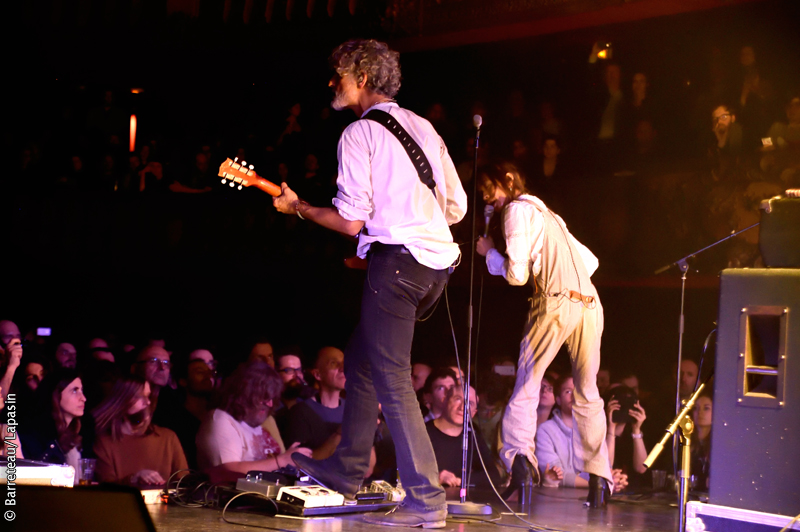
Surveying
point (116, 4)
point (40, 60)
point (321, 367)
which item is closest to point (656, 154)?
point (321, 367)

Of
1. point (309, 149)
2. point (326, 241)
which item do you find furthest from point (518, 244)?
point (309, 149)

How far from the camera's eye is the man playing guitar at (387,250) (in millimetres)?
2760

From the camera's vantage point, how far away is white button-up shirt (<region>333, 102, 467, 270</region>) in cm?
284

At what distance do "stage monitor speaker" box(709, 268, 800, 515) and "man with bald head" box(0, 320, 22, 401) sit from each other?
4.18m

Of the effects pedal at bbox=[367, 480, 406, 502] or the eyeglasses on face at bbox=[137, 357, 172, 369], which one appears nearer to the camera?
the effects pedal at bbox=[367, 480, 406, 502]

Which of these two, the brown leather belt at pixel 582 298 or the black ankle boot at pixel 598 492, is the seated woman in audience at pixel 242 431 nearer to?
the black ankle boot at pixel 598 492

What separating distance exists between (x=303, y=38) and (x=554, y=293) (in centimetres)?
411

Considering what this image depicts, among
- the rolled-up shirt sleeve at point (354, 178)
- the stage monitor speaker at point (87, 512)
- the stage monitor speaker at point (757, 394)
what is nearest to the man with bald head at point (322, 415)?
the rolled-up shirt sleeve at point (354, 178)

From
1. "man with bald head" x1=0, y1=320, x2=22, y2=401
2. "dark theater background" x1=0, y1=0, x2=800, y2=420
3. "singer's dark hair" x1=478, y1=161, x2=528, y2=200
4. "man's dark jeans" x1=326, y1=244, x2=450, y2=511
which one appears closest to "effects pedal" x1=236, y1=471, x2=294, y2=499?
"man's dark jeans" x1=326, y1=244, x2=450, y2=511

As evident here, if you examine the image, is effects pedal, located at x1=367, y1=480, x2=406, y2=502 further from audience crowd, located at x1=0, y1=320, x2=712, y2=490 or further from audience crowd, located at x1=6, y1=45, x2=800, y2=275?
audience crowd, located at x1=6, y1=45, x2=800, y2=275

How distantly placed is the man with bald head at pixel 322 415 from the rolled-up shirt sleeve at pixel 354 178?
6.98 feet

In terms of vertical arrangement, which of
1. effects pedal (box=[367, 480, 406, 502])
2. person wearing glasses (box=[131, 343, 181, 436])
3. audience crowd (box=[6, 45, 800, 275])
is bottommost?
effects pedal (box=[367, 480, 406, 502])

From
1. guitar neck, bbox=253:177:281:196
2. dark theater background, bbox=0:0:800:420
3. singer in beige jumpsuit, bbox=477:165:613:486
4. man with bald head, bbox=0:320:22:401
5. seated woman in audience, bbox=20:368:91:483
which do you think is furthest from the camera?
dark theater background, bbox=0:0:800:420

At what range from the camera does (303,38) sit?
725cm
